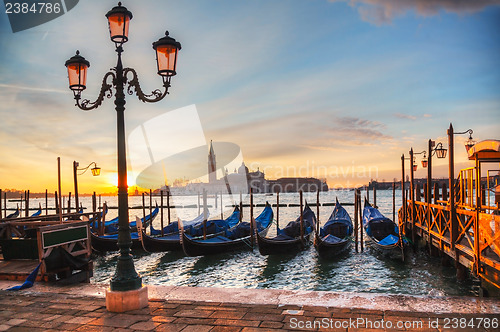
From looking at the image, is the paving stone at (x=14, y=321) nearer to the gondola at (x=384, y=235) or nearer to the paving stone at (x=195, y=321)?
the paving stone at (x=195, y=321)

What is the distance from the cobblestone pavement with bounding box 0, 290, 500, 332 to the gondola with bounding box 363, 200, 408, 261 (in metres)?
8.69

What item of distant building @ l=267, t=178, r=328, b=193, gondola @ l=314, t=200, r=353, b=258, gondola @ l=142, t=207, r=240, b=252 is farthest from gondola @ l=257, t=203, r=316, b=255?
distant building @ l=267, t=178, r=328, b=193

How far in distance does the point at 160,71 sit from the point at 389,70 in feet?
28.7

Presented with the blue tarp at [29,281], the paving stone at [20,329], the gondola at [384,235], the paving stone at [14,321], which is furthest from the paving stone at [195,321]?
the gondola at [384,235]

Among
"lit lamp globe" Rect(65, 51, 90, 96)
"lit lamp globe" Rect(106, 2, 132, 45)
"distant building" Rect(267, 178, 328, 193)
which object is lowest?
"distant building" Rect(267, 178, 328, 193)

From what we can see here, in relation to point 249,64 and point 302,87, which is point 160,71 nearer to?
point 249,64

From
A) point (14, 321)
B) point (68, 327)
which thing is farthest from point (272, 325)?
point (14, 321)

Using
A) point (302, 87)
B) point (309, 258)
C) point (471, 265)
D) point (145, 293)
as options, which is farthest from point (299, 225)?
point (145, 293)

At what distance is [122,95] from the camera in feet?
14.6

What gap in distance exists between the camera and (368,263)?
39.9 feet

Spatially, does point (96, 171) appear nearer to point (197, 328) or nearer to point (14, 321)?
point (14, 321)

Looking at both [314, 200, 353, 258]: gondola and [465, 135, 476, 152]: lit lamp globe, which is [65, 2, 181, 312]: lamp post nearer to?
[314, 200, 353, 258]: gondola

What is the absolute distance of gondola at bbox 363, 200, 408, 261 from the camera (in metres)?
12.0

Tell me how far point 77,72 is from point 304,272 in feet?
29.3
